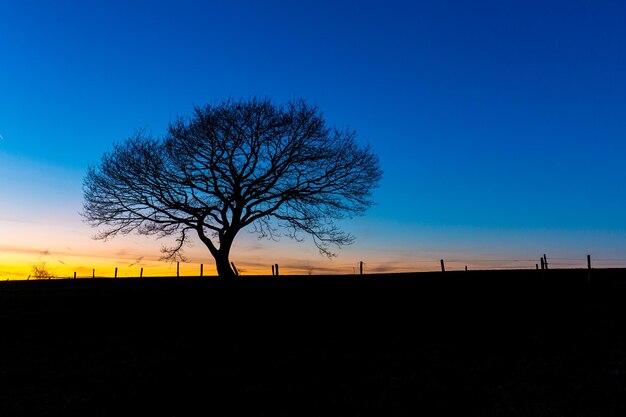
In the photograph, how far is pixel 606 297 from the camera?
2325 cm

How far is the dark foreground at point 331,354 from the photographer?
12.3m

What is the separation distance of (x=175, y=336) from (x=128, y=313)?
694 cm

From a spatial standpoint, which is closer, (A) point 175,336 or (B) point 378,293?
(A) point 175,336

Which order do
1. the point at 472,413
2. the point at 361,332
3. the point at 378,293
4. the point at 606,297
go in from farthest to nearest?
the point at 378,293 < the point at 606,297 < the point at 361,332 < the point at 472,413

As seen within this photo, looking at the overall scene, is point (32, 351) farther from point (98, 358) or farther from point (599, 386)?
point (599, 386)

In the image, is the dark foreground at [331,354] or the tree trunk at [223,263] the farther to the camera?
the tree trunk at [223,263]

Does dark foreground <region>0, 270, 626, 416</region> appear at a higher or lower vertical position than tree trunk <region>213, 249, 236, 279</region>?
lower

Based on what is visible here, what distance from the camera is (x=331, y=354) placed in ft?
52.6

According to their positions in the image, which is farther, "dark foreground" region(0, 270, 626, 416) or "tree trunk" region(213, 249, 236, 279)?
"tree trunk" region(213, 249, 236, 279)

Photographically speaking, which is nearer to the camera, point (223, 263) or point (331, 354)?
point (331, 354)

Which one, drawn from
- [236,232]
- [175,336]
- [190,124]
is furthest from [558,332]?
[190,124]

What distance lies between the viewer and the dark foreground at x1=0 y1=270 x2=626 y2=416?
40.3 ft

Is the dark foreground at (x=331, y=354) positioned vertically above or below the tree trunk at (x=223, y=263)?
below

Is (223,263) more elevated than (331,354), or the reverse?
(223,263)
